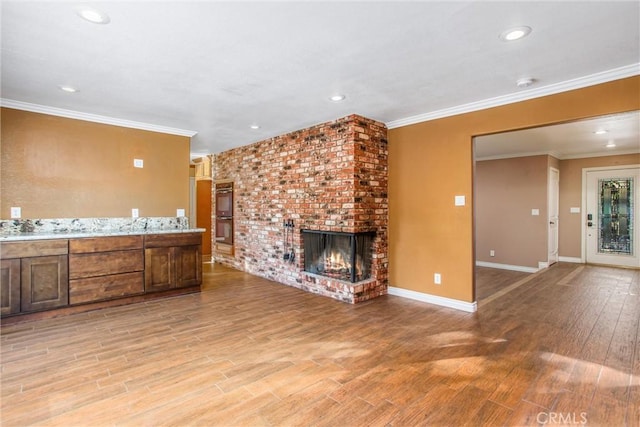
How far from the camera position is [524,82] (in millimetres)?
3199

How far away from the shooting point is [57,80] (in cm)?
324

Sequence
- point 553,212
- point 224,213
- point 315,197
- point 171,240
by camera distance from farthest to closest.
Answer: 1. point 553,212
2. point 224,213
3. point 315,197
4. point 171,240

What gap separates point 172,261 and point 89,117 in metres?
2.28

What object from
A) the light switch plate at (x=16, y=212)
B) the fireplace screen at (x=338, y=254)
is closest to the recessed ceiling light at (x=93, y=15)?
the light switch plate at (x=16, y=212)

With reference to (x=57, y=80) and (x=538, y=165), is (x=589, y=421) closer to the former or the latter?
(x=57, y=80)

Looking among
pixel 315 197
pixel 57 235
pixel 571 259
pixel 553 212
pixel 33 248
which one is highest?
pixel 315 197

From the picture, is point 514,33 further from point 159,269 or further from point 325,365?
point 159,269

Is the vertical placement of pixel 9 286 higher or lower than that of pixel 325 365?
higher

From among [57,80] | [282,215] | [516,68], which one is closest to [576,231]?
[516,68]

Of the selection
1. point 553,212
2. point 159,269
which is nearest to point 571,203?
point 553,212

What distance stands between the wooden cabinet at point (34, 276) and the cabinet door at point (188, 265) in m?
1.28

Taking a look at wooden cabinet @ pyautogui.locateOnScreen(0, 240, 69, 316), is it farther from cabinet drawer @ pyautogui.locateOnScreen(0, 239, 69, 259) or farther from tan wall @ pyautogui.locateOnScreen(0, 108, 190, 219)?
tan wall @ pyautogui.locateOnScreen(0, 108, 190, 219)

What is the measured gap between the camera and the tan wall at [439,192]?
3732mm

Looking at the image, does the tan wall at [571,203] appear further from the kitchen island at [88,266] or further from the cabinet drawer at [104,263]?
the cabinet drawer at [104,263]
